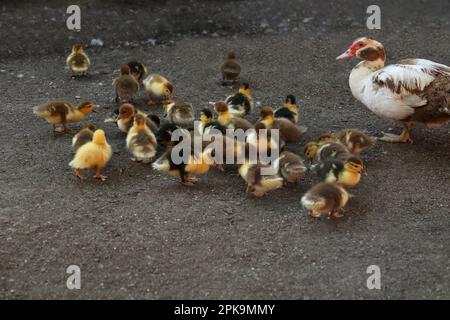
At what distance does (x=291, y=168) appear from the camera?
4477mm

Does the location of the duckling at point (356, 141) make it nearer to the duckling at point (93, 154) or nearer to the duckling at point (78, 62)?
the duckling at point (93, 154)

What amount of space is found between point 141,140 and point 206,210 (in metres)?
0.85

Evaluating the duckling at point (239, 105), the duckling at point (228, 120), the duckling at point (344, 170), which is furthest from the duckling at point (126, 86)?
the duckling at point (344, 170)

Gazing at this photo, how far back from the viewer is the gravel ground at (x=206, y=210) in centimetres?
359

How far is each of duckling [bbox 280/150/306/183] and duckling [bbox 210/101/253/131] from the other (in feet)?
1.89

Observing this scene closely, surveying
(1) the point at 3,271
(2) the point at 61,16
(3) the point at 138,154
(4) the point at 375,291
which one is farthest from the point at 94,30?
(4) the point at 375,291

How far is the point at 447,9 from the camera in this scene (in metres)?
8.60

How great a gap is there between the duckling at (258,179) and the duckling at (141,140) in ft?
2.62

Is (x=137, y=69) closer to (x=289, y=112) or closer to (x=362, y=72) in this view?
(x=289, y=112)

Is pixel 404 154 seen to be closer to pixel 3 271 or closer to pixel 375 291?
pixel 375 291

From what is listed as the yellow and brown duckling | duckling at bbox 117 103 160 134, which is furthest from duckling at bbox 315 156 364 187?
duckling at bbox 117 103 160 134

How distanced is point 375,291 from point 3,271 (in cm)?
221

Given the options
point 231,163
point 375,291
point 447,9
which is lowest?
point 375,291

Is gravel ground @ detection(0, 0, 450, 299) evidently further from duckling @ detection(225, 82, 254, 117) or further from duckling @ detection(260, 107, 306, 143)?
duckling @ detection(225, 82, 254, 117)
